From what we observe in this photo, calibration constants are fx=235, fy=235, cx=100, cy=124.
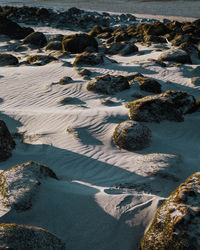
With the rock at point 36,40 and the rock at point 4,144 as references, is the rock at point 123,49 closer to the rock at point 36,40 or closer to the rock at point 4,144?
the rock at point 36,40

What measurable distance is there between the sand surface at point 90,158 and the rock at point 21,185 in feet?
0.40

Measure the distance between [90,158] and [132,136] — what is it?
1.12 metres

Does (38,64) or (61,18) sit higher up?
(61,18)

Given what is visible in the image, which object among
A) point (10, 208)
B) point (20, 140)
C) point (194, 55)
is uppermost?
point (194, 55)

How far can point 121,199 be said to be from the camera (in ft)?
12.2

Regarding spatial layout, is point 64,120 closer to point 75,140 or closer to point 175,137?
point 75,140

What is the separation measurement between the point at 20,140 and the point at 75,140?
1.46m

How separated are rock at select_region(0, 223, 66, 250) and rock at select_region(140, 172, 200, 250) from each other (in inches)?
47.1

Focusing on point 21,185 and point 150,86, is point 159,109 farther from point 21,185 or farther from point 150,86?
point 21,185

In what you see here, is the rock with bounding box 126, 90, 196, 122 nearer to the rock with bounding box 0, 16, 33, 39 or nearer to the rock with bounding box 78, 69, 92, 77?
the rock with bounding box 78, 69, 92, 77

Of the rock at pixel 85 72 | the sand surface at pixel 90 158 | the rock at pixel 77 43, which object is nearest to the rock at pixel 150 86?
the sand surface at pixel 90 158

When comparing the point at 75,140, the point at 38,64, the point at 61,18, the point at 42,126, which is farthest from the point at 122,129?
the point at 61,18

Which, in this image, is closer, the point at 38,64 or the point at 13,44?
the point at 38,64

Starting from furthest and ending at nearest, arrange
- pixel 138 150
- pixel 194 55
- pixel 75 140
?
1. pixel 194 55
2. pixel 75 140
3. pixel 138 150
